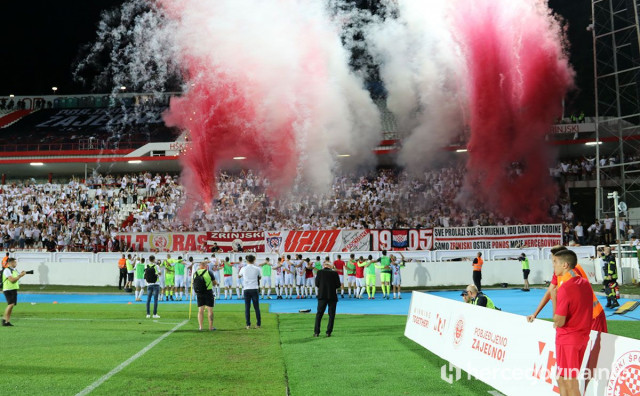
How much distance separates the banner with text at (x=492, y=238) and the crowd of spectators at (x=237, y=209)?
→ 202 centimetres

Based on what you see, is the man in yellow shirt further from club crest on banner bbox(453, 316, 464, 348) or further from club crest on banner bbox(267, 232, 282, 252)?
club crest on banner bbox(267, 232, 282, 252)

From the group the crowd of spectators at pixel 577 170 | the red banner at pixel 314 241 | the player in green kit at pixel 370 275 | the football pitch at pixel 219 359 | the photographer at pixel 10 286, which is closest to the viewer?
the football pitch at pixel 219 359

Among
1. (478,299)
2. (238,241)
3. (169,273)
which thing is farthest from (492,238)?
(478,299)

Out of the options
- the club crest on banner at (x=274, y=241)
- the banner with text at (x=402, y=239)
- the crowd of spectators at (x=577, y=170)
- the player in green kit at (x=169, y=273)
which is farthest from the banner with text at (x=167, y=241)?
the crowd of spectators at (x=577, y=170)

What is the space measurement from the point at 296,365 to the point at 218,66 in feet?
80.5

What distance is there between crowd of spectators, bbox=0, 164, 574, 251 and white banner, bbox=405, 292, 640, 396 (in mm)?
Result: 22535

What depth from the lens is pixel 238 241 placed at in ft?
107

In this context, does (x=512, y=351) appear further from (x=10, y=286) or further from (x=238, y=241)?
(x=238, y=241)

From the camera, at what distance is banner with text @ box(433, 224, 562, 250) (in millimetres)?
31750

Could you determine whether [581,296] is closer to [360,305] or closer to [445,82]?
[360,305]

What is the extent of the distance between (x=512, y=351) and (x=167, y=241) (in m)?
27.8

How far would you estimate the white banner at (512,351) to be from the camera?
6094mm

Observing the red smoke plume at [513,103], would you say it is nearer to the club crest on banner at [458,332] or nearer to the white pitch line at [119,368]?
the white pitch line at [119,368]

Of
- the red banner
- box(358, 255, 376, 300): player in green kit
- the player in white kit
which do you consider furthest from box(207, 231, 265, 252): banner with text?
box(358, 255, 376, 300): player in green kit
